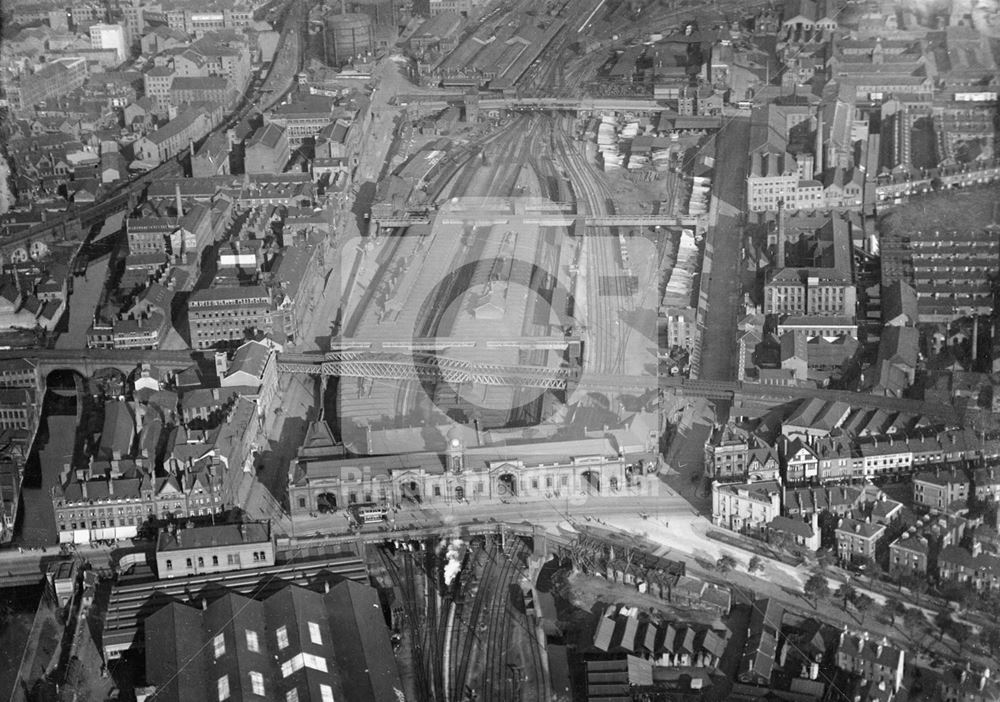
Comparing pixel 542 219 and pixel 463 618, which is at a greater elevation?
pixel 542 219

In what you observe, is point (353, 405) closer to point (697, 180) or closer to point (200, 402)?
point (200, 402)

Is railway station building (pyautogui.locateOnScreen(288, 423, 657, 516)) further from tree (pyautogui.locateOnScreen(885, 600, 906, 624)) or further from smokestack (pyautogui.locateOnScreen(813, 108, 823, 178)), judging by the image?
smokestack (pyautogui.locateOnScreen(813, 108, 823, 178))

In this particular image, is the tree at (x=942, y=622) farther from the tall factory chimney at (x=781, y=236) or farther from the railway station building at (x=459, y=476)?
the tall factory chimney at (x=781, y=236)

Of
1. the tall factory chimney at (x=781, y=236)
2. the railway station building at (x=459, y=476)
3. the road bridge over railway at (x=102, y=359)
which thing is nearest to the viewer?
the railway station building at (x=459, y=476)

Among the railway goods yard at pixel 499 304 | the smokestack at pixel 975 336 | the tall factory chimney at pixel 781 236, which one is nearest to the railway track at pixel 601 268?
the railway goods yard at pixel 499 304

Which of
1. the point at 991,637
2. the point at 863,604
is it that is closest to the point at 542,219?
the point at 863,604

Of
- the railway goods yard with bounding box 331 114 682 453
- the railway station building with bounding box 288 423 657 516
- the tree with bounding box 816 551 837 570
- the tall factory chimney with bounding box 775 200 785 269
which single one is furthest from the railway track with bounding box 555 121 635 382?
the tree with bounding box 816 551 837 570

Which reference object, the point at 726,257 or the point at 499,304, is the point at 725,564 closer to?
the point at 499,304
